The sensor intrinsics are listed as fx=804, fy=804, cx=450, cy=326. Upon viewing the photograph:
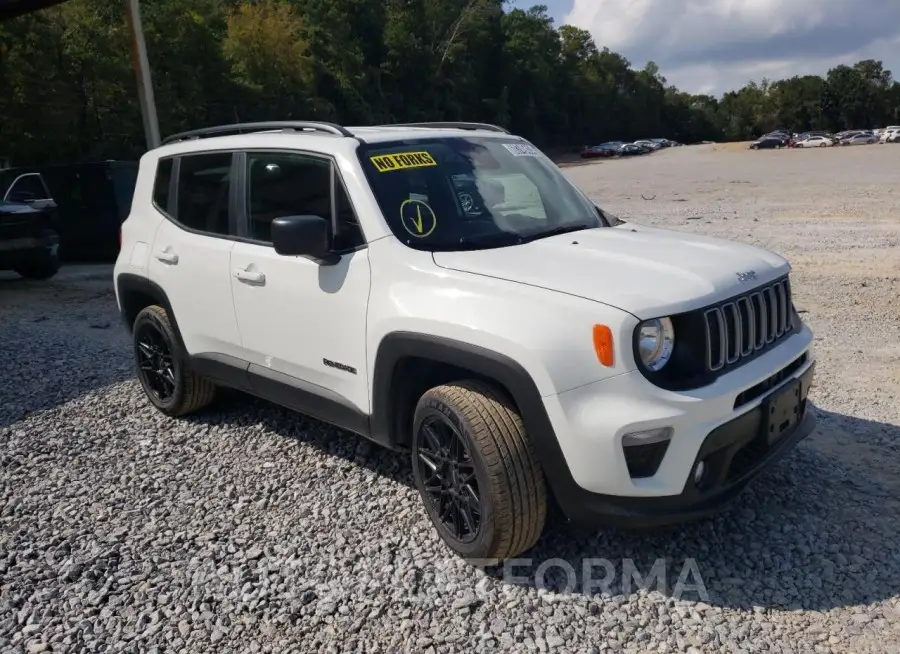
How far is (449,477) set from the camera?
346 cm

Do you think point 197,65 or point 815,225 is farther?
point 197,65

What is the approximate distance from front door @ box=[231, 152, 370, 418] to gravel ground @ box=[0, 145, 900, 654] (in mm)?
638

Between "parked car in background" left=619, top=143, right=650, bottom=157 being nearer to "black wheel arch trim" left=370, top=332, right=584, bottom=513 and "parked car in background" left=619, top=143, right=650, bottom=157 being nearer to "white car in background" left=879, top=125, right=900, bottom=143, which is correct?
"white car in background" left=879, top=125, right=900, bottom=143

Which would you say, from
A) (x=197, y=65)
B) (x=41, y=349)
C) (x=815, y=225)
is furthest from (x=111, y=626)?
(x=197, y=65)

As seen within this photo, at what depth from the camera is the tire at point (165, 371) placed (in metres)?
5.12

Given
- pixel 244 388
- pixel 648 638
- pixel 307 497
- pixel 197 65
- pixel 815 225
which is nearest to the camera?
pixel 648 638

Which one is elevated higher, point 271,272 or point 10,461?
point 271,272

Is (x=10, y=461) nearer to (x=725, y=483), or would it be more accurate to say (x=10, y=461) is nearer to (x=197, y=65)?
(x=725, y=483)

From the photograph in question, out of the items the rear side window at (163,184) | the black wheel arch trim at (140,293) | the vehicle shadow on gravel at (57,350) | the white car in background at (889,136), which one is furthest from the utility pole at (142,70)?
the white car in background at (889,136)

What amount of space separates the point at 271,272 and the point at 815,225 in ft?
41.7

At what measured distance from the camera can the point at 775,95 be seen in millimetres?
113312

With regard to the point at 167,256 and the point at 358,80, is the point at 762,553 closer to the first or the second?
the point at 167,256

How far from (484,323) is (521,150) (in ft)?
5.74

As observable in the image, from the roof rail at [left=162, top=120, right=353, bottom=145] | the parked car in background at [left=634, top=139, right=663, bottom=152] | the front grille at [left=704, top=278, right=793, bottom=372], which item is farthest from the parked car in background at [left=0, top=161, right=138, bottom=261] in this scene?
the parked car in background at [left=634, top=139, right=663, bottom=152]
